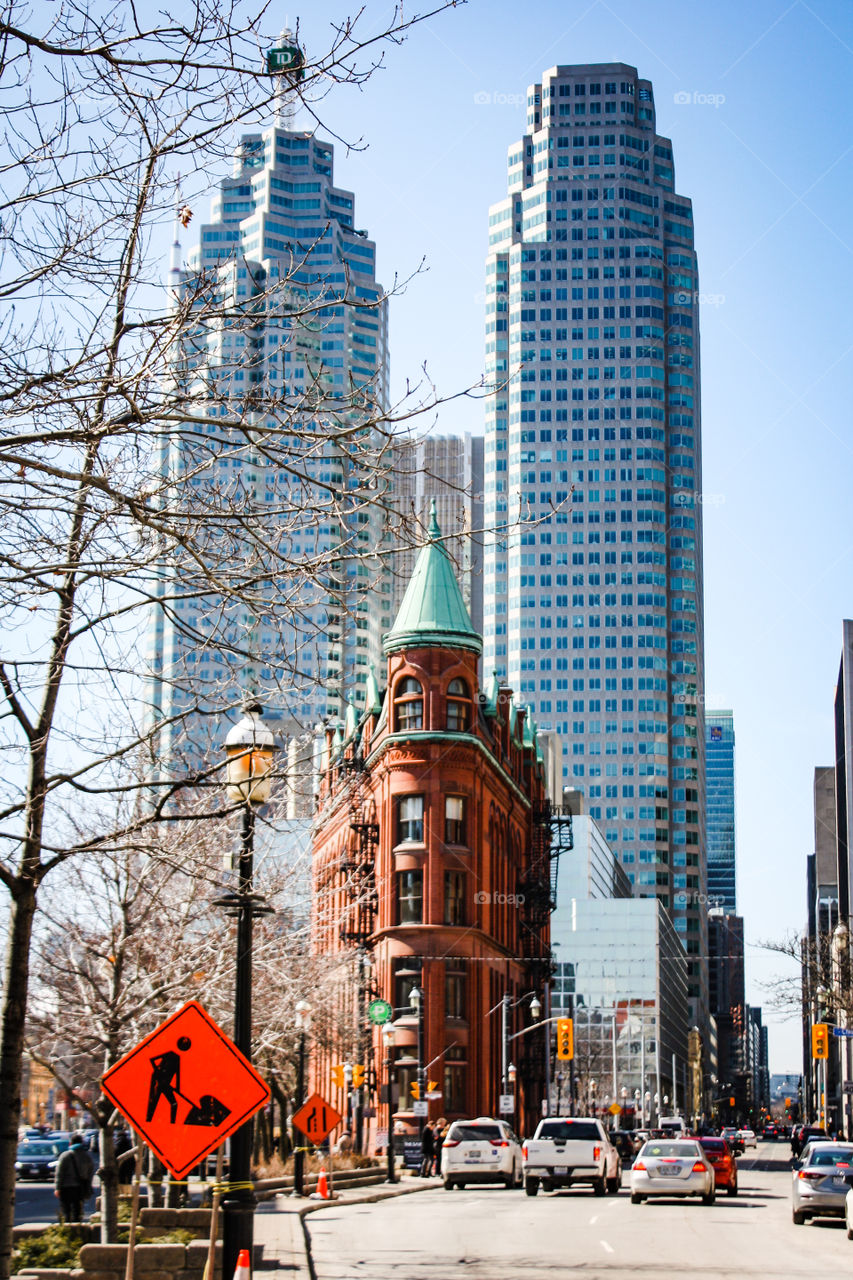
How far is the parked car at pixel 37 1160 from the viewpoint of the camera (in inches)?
2126

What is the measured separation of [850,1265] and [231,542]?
15387mm

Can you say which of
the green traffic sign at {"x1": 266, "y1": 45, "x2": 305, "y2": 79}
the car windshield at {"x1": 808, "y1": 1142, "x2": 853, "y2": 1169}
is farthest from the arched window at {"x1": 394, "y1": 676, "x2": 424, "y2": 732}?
the green traffic sign at {"x1": 266, "y1": 45, "x2": 305, "y2": 79}

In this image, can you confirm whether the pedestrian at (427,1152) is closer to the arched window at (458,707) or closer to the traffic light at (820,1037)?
the arched window at (458,707)

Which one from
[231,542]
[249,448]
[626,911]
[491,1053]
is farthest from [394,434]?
[626,911]

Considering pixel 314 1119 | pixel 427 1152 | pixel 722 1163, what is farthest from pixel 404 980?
pixel 314 1119

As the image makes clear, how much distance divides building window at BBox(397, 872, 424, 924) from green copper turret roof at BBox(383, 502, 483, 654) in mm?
9227

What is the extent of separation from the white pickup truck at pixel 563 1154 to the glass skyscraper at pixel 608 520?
142914 mm

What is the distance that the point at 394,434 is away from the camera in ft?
34.0

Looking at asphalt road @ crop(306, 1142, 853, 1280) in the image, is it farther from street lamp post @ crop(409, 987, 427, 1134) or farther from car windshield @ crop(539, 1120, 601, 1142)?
street lamp post @ crop(409, 987, 427, 1134)

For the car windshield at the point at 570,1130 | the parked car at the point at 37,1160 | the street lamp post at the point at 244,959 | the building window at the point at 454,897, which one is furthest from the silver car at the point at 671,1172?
the building window at the point at 454,897

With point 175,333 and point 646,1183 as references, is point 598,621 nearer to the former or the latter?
point 646,1183

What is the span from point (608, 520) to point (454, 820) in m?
124

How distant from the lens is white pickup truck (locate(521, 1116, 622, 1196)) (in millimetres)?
37125

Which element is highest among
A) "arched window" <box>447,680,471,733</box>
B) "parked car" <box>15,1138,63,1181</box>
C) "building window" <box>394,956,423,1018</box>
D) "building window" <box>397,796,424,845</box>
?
"arched window" <box>447,680,471,733</box>
